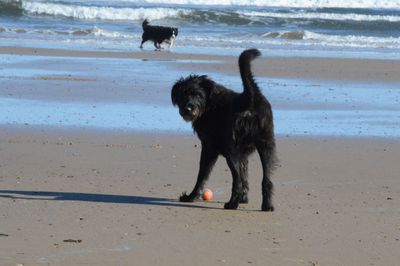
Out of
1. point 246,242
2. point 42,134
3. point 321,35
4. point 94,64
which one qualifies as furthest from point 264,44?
point 246,242

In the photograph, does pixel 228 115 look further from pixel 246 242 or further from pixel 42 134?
pixel 42 134

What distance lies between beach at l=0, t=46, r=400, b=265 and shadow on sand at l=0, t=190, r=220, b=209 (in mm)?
15

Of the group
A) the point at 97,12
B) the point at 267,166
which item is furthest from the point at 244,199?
the point at 97,12

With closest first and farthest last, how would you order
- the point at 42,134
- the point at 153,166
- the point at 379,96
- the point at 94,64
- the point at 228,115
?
the point at 228,115
the point at 153,166
the point at 42,134
the point at 379,96
the point at 94,64

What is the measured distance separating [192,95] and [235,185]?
0.74 metres

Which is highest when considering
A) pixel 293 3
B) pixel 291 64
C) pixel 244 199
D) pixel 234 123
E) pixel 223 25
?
pixel 234 123

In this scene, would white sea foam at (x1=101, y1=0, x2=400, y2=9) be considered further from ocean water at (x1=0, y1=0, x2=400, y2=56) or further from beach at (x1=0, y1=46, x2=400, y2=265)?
beach at (x1=0, y1=46, x2=400, y2=265)

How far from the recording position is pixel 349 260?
5246mm

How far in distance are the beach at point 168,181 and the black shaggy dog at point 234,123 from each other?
0.69ft

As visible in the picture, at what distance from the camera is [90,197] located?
273 inches

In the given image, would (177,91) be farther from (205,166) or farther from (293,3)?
(293,3)

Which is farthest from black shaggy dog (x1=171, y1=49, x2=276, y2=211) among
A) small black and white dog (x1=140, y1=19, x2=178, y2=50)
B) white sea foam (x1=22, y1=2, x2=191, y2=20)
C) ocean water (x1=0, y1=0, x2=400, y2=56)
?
white sea foam (x1=22, y1=2, x2=191, y2=20)

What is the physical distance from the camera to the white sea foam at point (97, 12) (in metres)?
36.8

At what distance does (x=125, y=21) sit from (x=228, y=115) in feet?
96.8
